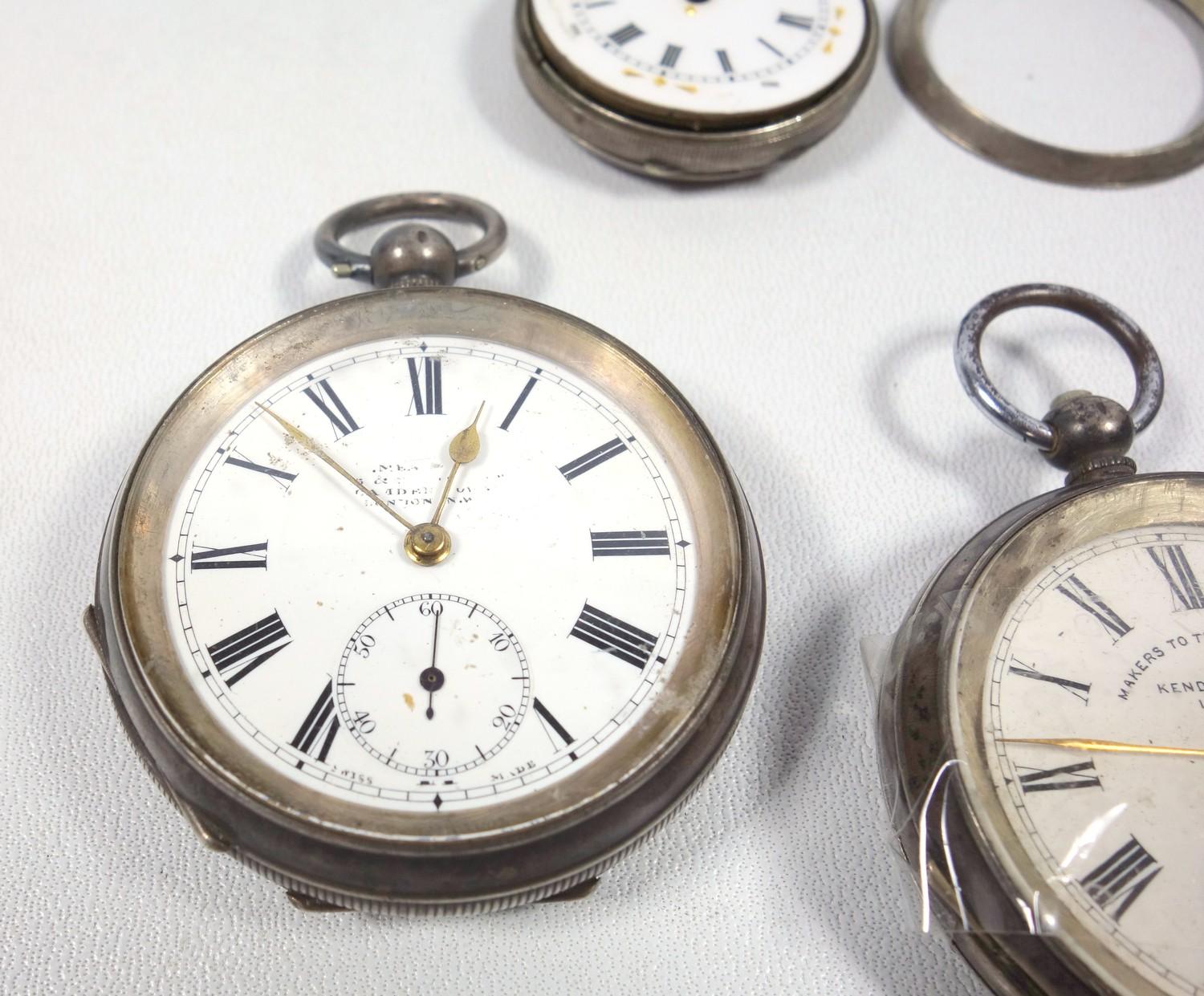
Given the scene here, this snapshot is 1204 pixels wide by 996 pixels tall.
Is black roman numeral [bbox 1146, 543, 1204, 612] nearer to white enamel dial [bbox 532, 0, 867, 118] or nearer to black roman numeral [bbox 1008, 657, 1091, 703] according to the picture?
black roman numeral [bbox 1008, 657, 1091, 703]

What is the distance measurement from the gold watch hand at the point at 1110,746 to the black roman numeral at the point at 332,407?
2.10 ft

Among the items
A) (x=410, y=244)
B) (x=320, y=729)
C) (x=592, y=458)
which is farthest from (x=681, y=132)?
(x=320, y=729)

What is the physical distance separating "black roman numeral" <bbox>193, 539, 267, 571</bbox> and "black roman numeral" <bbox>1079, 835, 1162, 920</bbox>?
2.38ft

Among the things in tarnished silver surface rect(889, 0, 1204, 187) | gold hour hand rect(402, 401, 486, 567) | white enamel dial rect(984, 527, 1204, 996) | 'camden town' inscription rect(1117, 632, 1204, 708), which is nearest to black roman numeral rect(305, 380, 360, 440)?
gold hour hand rect(402, 401, 486, 567)

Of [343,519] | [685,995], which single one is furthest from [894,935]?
[343,519]

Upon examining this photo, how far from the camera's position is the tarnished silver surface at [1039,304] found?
3.75 feet

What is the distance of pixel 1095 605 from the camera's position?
3.43ft

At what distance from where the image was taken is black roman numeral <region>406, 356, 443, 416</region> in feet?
3.67

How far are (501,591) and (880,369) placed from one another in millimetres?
572

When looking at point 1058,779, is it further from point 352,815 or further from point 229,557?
point 229,557

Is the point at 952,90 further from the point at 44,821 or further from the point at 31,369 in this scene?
the point at 44,821

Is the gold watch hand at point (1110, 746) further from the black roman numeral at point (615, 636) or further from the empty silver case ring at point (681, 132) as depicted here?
the empty silver case ring at point (681, 132)

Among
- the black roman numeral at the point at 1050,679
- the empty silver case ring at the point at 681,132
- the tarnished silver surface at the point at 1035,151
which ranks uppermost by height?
the tarnished silver surface at the point at 1035,151

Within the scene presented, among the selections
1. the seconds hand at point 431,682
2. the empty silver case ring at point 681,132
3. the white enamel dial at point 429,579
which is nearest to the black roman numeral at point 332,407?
the white enamel dial at point 429,579
